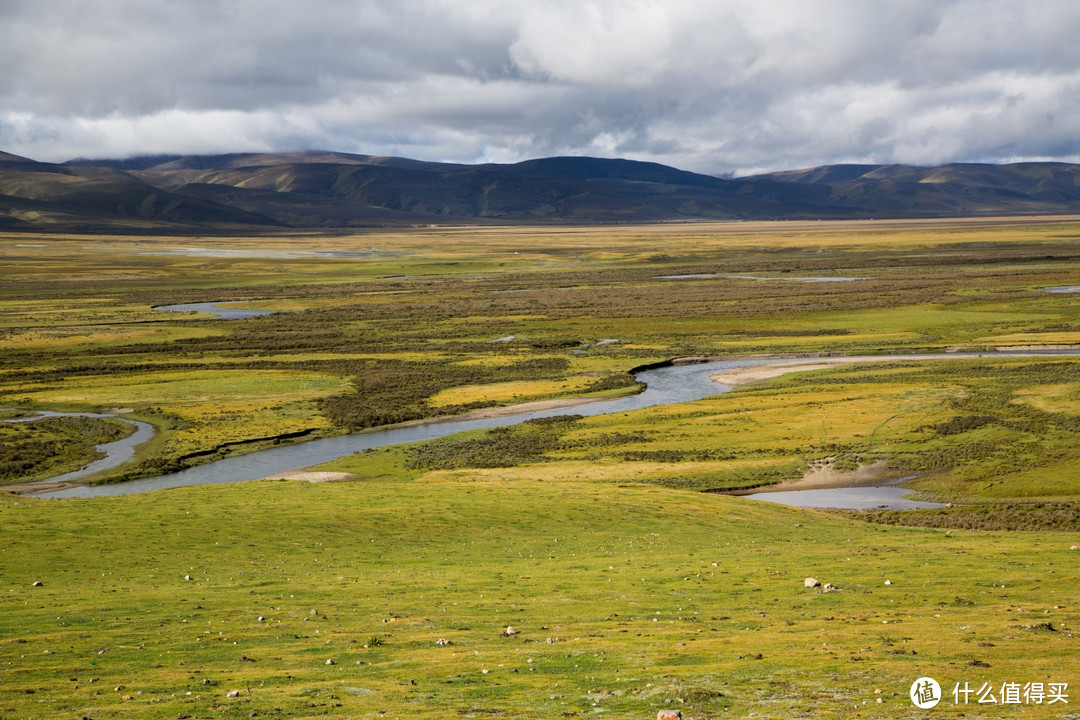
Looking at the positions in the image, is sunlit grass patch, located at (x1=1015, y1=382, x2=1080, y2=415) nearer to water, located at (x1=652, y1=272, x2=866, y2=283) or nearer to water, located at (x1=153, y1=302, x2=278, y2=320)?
water, located at (x1=652, y1=272, x2=866, y2=283)

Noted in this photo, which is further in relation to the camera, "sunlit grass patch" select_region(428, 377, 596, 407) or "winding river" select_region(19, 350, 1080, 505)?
"sunlit grass patch" select_region(428, 377, 596, 407)

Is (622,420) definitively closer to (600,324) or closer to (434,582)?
(434,582)

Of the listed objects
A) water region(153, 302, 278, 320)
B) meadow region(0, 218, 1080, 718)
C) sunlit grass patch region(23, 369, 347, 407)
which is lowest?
sunlit grass patch region(23, 369, 347, 407)

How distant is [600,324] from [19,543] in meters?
91.4

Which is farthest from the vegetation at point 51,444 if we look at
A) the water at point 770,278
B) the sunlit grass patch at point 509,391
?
the water at point 770,278

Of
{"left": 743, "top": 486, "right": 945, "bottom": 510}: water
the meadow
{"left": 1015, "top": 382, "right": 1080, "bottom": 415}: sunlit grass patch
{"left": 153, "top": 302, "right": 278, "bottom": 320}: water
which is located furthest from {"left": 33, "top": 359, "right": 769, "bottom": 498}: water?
{"left": 153, "top": 302, "right": 278, "bottom": 320}: water

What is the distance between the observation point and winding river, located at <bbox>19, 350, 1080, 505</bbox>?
50.1 metres

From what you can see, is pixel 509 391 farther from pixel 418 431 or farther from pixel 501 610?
pixel 501 610

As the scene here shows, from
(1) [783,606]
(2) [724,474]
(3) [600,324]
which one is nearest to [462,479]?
(2) [724,474]

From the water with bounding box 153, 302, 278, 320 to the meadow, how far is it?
36984 mm

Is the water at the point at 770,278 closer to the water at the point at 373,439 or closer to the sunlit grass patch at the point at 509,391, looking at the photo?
the water at the point at 373,439

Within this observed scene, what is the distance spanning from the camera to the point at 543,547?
32062mm

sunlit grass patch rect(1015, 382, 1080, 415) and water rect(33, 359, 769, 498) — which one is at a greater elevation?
sunlit grass patch rect(1015, 382, 1080, 415)

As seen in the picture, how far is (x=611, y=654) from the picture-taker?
18047mm
